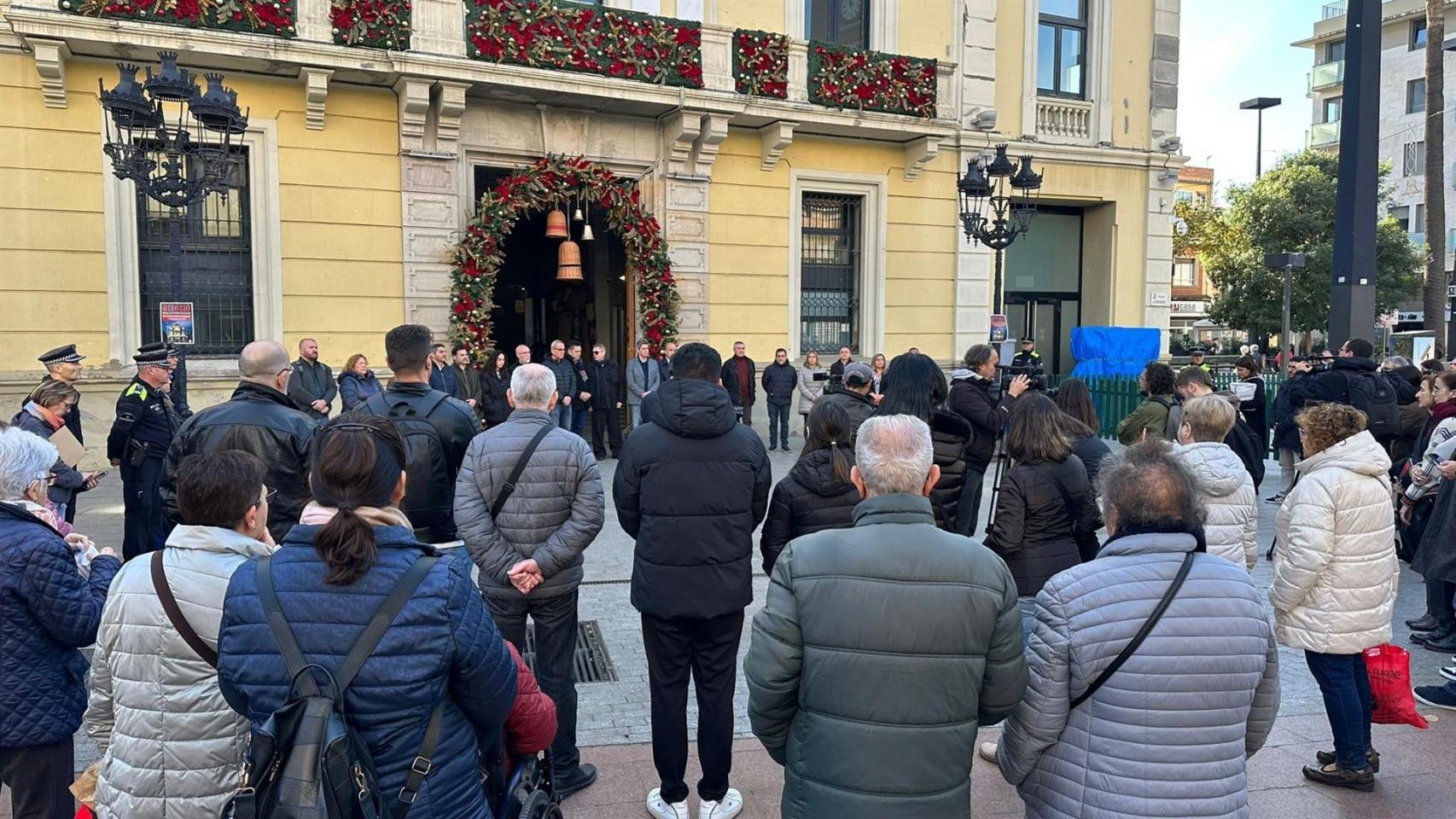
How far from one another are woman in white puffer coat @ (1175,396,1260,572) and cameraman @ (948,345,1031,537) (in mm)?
1829

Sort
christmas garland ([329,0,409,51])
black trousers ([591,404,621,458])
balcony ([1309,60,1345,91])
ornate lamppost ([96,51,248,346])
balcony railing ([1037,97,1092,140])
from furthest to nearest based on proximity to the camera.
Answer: balcony ([1309,60,1345,91]) → balcony railing ([1037,97,1092,140]) → black trousers ([591,404,621,458]) → christmas garland ([329,0,409,51]) → ornate lamppost ([96,51,248,346])

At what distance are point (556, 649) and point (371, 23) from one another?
11.3 m

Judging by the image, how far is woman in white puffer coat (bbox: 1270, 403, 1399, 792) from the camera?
4.19 meters

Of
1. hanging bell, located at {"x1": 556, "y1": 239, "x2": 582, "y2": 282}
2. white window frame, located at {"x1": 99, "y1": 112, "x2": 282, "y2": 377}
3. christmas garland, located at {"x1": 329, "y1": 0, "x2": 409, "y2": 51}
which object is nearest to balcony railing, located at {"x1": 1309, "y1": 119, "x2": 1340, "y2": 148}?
hanging bell, located at {"x1": 556, "y1": 239, "x2": 582, "y2": 282}

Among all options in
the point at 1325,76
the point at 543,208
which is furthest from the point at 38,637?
the point at 1325,76

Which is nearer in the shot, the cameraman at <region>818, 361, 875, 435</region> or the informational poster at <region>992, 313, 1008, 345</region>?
the cameraman at <region>818, 361, 875, 435</region>

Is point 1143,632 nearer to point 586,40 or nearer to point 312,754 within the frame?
point 312,754

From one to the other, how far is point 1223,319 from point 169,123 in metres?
30.7

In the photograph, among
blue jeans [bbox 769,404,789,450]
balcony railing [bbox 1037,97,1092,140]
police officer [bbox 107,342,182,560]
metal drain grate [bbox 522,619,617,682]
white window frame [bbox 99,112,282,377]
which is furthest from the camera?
balcony railing [bbox 1037,97,1092,140]

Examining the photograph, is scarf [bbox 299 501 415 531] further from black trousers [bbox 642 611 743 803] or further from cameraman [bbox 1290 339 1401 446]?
cameraman [bbox 1290 339 1401 446]

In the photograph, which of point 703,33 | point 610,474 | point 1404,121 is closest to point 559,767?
point 610,474

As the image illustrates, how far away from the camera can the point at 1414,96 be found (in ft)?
145

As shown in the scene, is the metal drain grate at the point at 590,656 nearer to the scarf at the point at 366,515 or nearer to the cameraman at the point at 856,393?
the cameraman at the point at 856,393

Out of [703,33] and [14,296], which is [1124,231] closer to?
[703,33]
